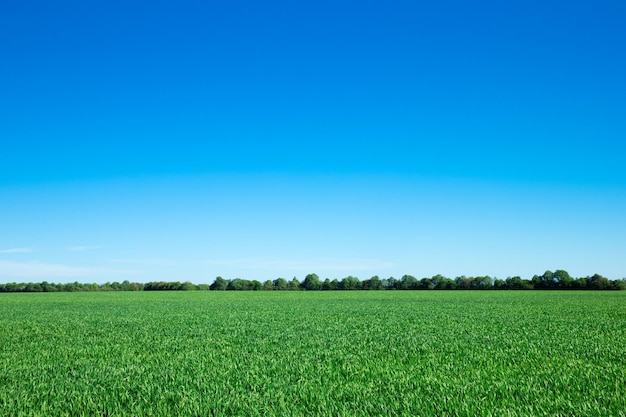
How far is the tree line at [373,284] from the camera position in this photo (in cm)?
10656

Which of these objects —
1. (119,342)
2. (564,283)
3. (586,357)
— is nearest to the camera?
(586,357)

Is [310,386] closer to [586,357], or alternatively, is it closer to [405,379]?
[405,379]

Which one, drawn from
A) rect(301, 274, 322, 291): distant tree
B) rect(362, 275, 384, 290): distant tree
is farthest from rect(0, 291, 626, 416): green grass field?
rect(301, 274, 322, 291): distant tree

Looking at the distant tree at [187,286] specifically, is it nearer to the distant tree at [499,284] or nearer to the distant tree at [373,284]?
the distant tree at [373,284]

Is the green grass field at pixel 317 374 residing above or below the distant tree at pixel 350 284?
below

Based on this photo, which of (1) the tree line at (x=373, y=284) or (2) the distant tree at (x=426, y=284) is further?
(2) the distant tree at (x=426, y=284)

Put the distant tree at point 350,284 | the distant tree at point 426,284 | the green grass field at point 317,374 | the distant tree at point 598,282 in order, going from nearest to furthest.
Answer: the green grass field at point 317,374 < the distant tree at point 598,282 < the distant tree at point 426,284 < the distant tree at point 350,284

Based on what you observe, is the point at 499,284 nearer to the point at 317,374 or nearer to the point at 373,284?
the point at 373,284

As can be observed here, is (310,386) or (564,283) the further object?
(564,283)

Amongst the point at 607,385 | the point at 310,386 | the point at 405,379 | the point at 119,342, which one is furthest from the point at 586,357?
the point at 119,342

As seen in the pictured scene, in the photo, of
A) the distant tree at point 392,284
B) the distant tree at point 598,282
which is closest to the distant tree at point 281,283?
the distant tree at point 392,284

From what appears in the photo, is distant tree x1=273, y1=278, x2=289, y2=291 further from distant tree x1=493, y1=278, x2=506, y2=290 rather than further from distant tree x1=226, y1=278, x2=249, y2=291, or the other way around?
distant tree x1=493, y1=278, x2=506, y2=290

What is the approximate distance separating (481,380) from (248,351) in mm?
6736

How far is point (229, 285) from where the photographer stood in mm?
130500
